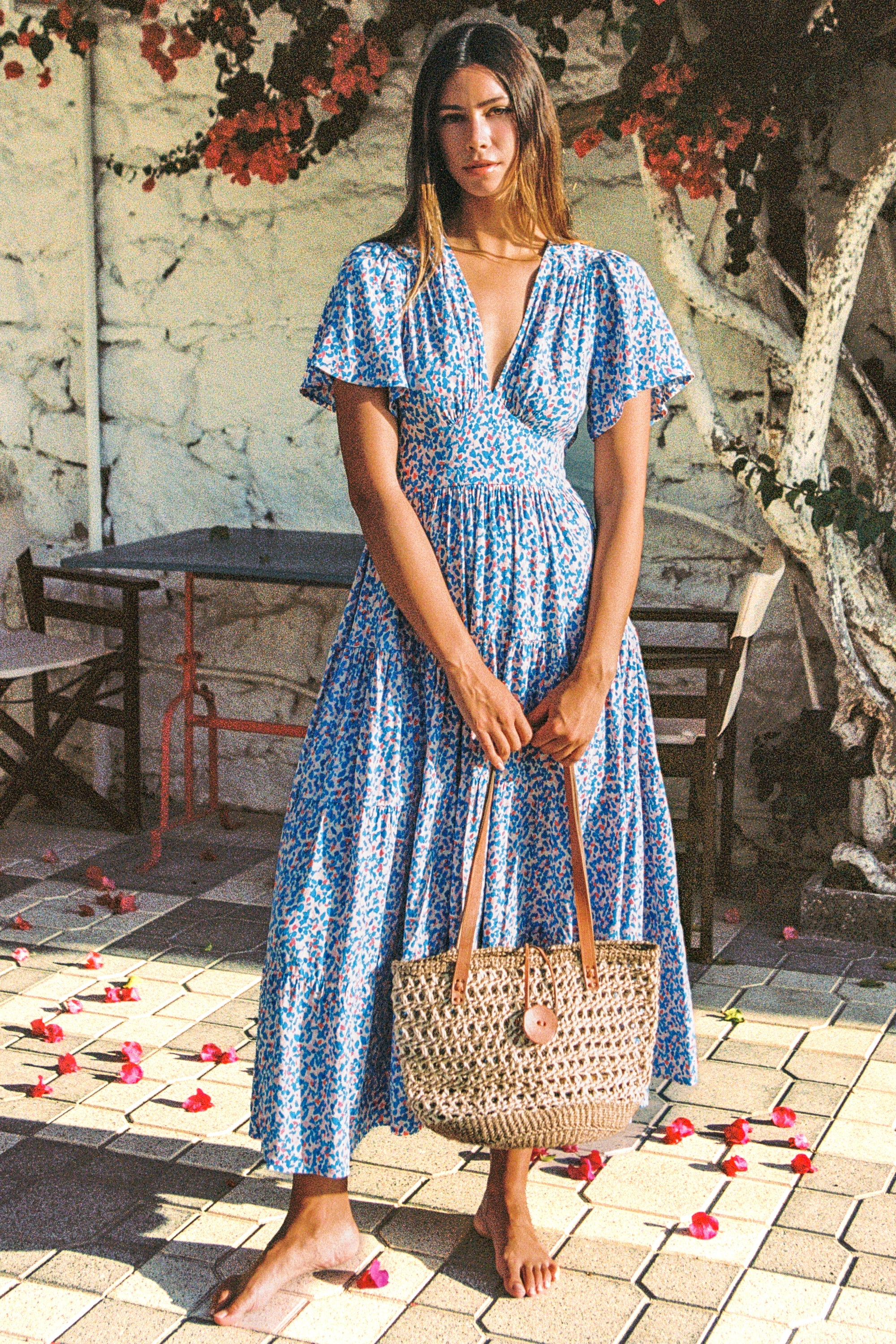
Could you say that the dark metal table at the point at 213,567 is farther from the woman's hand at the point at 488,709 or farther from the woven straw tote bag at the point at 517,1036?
the woven straw tote bag at the point at 517,1036

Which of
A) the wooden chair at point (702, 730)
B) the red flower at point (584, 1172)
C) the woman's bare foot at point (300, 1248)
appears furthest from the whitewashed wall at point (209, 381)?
the woman's bare foot at point (300, 1248)

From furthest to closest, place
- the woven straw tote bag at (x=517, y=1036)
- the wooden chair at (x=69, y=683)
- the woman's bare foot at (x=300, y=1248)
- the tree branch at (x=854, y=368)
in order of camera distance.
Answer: the wooden chair at (x=69, y=683) → the tree branch at (x=854, y=368) → the woman's bare foot at (x=300, y=1248) → the woven straw tote bag at (x=517, y=1036)

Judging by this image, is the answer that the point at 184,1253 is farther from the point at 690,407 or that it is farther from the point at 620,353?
the point at 690,407

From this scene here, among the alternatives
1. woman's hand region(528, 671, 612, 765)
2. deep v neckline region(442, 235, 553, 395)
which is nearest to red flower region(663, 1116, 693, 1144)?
woman's hand region(528, 671, 612, 765)

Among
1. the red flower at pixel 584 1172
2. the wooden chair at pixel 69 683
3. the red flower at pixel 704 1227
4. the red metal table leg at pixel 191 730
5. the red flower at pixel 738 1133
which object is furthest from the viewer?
the wooden chair at pixel 69 683

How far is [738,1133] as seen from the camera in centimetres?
284

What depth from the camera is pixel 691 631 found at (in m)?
4.43

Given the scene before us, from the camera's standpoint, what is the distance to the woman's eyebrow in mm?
2154

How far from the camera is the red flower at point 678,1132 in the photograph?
285cm

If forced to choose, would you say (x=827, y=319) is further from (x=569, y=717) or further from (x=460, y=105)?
(x=569, y=717)

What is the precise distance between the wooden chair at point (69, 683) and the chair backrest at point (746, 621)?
6.33 feet

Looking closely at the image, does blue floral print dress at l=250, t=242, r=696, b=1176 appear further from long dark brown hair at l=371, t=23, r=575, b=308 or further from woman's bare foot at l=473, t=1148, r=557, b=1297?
woman's bare foot at l=473, t=1148, r=557, b=1297

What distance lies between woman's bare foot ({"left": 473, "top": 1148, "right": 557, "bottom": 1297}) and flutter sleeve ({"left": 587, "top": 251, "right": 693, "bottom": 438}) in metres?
1.17

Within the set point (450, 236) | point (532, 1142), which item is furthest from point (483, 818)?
point (450, 236)
